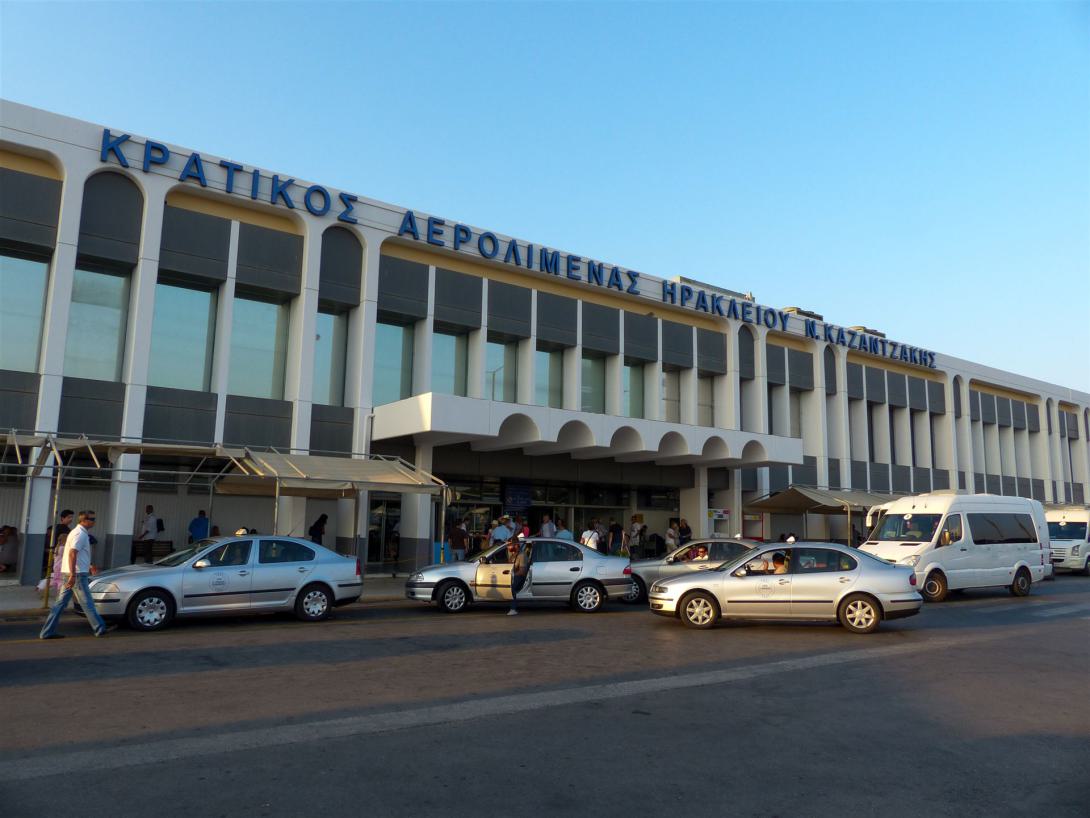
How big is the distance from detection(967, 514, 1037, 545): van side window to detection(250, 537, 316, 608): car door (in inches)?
593

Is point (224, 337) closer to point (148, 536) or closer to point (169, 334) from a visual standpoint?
point (169, 334)

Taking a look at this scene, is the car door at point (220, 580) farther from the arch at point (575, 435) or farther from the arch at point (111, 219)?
the arch at point (575, 435)

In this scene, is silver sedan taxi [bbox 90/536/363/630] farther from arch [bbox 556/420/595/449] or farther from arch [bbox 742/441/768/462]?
arch [bbox 742/441/768/462]

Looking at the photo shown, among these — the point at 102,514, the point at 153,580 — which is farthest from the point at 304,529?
the point at 153,580

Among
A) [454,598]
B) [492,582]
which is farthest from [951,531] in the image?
[454,598]

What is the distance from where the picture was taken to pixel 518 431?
899 inches

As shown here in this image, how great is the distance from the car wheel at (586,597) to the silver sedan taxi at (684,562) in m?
0.82

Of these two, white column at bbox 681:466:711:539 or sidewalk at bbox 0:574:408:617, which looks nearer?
sidewalk at bbox 0:574:408:617

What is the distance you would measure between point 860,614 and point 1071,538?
69.7 ft

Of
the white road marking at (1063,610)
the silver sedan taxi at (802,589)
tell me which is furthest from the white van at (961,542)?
the silver sedan taxi at (802,589)

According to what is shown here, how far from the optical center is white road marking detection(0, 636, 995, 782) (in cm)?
580

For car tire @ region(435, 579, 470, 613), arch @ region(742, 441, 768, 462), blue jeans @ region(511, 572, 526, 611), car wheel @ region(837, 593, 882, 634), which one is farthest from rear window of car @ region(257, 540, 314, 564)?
arch @ region(742, 441, 768, 462)

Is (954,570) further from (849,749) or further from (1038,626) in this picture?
(849,749)

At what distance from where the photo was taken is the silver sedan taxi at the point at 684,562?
1706 centimetres
